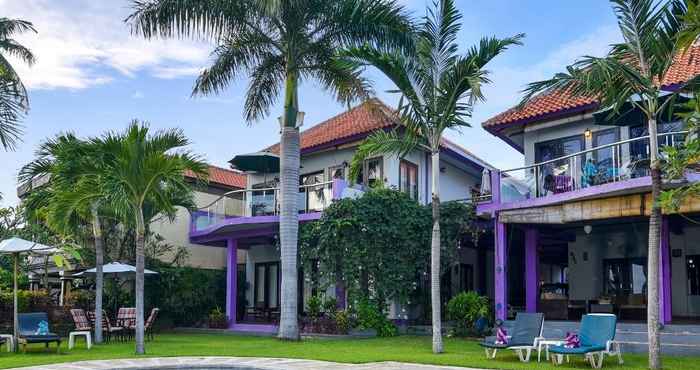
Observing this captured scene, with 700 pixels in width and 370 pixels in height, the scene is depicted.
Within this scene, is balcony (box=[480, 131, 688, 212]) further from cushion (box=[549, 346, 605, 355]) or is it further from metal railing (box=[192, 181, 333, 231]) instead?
metal railing (box=[192, 181, 333, 231])

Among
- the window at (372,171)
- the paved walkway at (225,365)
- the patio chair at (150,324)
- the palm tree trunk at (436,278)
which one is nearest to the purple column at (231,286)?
the patio chair at (150,324)

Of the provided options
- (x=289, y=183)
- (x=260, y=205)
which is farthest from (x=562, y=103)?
(x=260, y=205)

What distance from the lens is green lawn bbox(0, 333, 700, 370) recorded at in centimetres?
1254

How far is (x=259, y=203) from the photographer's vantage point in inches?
915

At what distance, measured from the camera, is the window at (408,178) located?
23.9 meters

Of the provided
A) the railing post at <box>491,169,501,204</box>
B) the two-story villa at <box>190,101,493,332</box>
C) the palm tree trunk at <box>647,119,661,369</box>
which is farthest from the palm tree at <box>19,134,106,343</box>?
the palm tree trunk at <box>647,119,661,369</box>

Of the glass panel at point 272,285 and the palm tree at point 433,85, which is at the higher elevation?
the palm tree at point 433,85

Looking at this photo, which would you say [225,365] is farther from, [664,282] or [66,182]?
[664,282]

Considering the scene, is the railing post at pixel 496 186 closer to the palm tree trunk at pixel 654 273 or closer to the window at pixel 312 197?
the window at pixel 312 197

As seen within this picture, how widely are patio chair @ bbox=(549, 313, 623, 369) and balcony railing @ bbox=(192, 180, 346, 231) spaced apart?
9823 millimetres

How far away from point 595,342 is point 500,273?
6.26 m

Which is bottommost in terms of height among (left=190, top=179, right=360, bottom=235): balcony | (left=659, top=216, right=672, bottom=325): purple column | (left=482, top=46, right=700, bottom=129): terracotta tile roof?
(left=659, top=216, right=672, bottom=325): purple column

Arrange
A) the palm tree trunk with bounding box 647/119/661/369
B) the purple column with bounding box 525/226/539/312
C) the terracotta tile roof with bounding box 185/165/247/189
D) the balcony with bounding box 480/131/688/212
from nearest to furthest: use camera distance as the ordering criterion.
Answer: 1. the palm tree trunk with bounding box 647/119/661/369
2. the balcony with bounding box 480/131/688/212
3. the purple column with bounding box 525/226/539/312
4. the terracotta tile roof with bounding box 185/165/247/189

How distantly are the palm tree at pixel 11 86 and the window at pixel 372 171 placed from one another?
10.7 m
